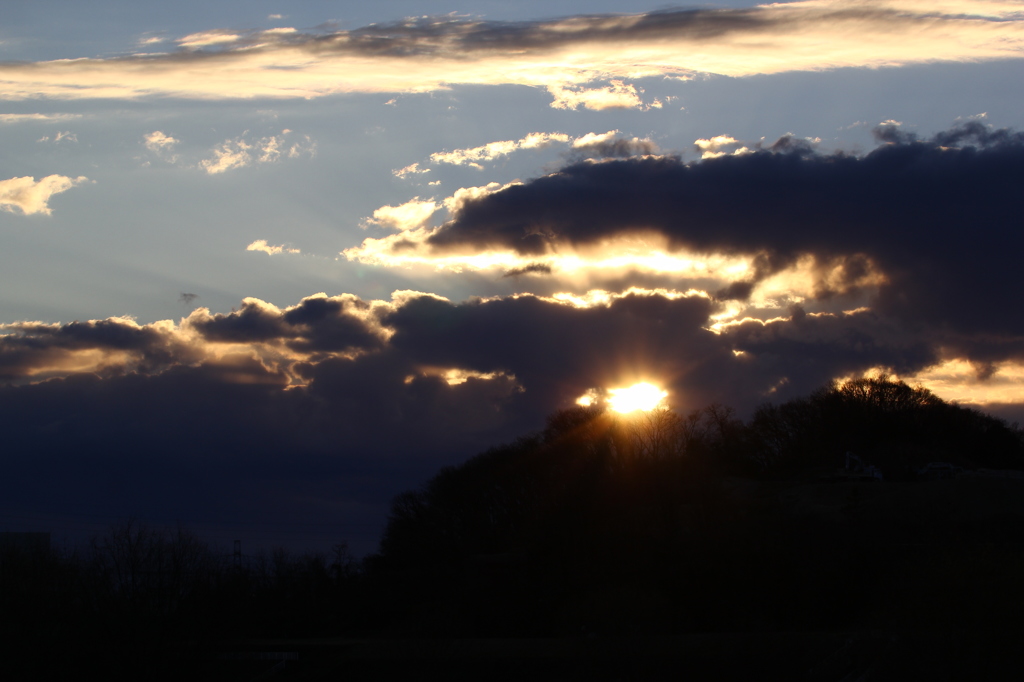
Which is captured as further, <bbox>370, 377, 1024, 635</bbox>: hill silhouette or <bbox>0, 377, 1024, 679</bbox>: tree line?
<bbox>370, 377, 1024, 635</bbox>: hill silhouette

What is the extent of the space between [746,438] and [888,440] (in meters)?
22.8

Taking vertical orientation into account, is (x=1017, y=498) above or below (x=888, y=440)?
below

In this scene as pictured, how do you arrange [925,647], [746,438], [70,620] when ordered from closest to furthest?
[925,647] → [70,620] → [746,438]

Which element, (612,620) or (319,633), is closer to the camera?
(612,620)

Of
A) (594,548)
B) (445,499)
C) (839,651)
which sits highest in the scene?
(445,499)

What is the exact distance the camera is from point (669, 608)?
213 ft

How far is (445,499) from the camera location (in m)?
120

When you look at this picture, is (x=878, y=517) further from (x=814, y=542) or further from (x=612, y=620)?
(x=612, y=620)

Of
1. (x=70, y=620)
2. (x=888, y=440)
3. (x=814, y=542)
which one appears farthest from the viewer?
(x=888, y=440)

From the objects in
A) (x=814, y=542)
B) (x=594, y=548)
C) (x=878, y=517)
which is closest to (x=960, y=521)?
(x=878, y=517)

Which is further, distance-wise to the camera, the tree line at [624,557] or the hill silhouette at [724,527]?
the hill silhouette at [724,527]

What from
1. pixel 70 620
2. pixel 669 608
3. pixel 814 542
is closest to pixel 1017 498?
pixel 814 542

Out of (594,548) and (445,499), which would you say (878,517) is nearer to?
(594,548)

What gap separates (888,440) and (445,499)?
72.6 metres
